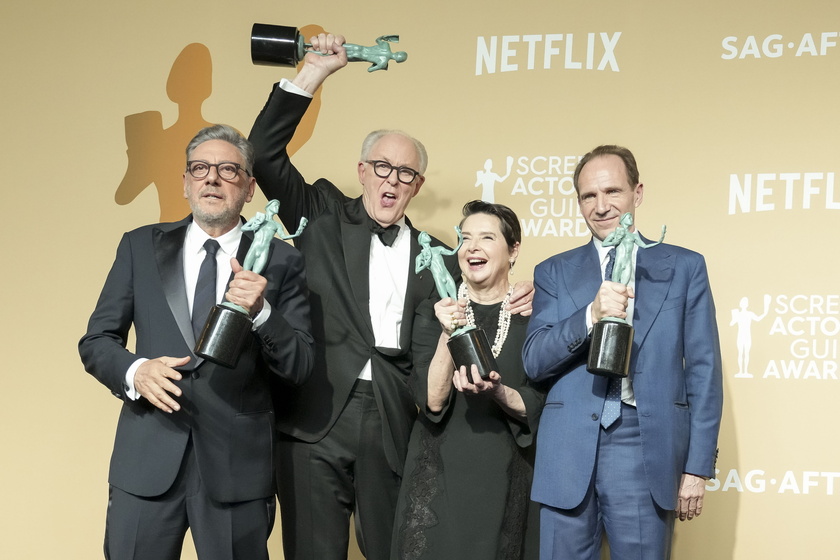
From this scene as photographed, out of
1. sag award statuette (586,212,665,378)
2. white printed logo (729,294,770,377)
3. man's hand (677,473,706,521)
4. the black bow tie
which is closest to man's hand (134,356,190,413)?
the black bow tie

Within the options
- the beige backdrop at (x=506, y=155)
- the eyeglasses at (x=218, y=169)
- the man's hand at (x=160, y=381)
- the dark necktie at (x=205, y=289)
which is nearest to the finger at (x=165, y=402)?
the man's hand at (x=160, y=381)

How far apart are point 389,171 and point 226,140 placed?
0.59m

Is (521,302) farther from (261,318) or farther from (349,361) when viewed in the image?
(261,318)

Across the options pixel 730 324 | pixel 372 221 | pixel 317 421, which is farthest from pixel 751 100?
pixel 317 421

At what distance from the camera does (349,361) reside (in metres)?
2.91

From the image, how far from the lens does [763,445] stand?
12.1 ft

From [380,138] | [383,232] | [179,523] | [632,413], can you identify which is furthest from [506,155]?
[179,523]

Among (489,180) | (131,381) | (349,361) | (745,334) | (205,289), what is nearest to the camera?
(131,381)

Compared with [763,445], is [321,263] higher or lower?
higher

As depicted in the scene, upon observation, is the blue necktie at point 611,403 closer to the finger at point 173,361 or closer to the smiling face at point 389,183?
the smiling face at point 389,183

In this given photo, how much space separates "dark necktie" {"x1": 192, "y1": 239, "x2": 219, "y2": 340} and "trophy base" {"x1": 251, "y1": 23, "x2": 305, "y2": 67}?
25.7 inches

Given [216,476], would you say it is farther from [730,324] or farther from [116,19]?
[116,19]

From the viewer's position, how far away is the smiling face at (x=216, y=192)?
2666 mm

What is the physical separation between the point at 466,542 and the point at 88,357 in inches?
43.6
